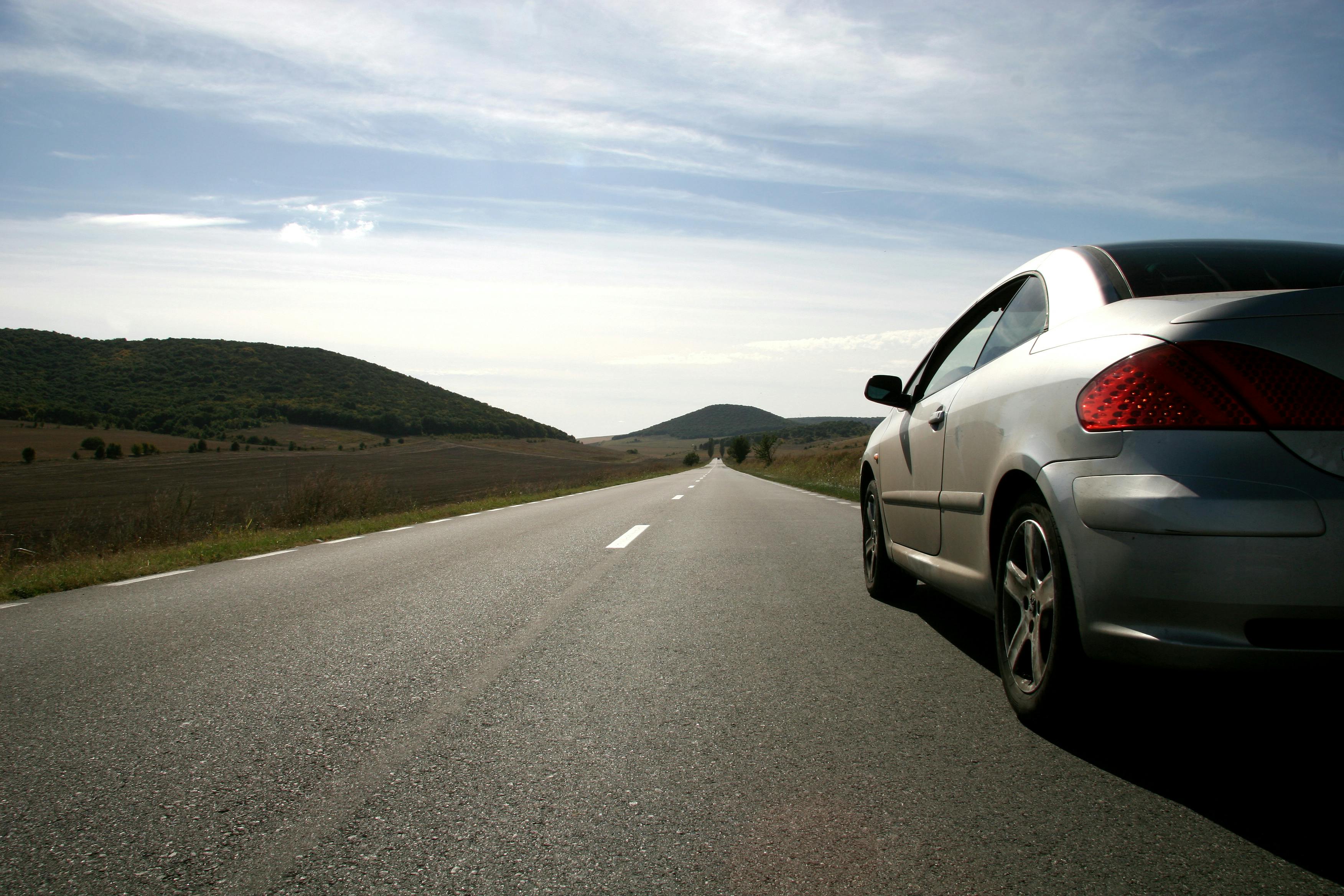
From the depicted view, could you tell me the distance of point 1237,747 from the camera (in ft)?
8.94

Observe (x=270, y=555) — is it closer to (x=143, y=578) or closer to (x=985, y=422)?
(x=143, y=578)

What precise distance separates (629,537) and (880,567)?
490 centimetres

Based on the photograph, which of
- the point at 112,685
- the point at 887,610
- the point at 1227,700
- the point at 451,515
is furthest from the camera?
the point at 451,515

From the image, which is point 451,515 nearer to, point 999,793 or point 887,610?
point 887,610

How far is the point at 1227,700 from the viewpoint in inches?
126

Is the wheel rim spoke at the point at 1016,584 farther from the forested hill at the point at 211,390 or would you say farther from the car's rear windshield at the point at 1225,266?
the forested hill at the point at 211,390

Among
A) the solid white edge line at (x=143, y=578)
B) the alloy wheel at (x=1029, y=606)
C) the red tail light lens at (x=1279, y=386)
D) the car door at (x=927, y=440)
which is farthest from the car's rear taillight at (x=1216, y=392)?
the solid white edge line at (x=143, y=578)

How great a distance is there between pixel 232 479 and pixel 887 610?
117ft

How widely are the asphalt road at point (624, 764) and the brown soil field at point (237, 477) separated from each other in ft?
36.1

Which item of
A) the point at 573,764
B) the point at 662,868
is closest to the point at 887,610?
the point at 573,764

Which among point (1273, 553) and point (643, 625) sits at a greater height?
point (1273, 553)

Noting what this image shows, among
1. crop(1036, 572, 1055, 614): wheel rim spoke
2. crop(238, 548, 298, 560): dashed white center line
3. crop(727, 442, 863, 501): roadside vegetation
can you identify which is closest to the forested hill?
crop(727, 442, 863, 501): roadside vegetation

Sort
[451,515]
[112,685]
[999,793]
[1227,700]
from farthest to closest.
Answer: [451,515] < [112,685] < [1227,700] < [999,793]

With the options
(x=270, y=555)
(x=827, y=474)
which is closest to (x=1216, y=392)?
(x=270, y=555)
